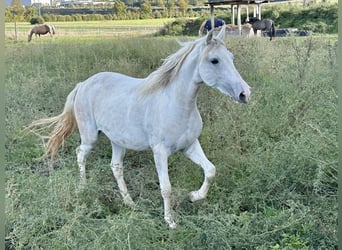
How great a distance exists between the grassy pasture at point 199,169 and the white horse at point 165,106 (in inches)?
5.5

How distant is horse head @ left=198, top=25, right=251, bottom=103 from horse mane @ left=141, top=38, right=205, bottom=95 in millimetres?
139

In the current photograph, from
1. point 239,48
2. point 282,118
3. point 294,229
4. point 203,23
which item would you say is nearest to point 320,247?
point 294,229

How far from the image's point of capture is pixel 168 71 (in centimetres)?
250

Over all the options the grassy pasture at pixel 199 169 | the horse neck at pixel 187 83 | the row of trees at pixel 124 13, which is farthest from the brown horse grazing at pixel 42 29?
the horse neck at pixel 187 83

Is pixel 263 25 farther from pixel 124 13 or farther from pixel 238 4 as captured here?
pixel 124 13

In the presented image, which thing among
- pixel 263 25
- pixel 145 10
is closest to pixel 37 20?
pixel 145 10

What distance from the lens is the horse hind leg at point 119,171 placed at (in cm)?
258

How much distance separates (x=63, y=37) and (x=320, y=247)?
8.87ft

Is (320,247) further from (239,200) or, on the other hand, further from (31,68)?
(31,68)

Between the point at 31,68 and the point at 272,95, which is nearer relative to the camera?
the point at 272,95

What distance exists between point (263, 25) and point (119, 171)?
81.1 inches

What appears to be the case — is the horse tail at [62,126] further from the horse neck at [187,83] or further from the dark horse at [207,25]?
the dark horse at [207,25]

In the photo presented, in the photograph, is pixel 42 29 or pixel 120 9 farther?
pixel 42 29

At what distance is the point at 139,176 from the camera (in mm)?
2881
